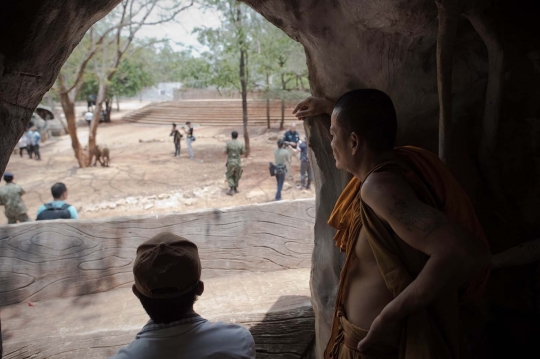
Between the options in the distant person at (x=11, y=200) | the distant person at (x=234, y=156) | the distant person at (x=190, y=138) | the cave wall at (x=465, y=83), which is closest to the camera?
the cave wall at (x=465, y=83)

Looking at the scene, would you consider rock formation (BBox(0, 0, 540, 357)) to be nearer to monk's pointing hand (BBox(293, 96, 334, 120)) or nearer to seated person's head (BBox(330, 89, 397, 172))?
monk's pointing hand (BBox(293, 96, 334, 120))

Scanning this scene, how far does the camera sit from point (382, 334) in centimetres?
128

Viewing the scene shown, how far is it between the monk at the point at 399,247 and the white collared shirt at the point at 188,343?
1.33 feet

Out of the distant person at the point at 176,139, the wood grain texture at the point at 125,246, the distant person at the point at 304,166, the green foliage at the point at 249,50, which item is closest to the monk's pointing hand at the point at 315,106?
the wood grain texture at the point at 125,246

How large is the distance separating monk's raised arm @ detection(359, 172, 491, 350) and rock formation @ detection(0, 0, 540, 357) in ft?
2.07

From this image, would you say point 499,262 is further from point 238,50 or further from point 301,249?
point 238,50

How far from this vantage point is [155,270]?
46.2 inches

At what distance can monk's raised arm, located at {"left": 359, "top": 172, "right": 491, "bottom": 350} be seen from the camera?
1.09 meters

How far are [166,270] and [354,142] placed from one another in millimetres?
676

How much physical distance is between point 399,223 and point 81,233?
3701 mm

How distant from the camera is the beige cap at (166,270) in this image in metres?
1.17

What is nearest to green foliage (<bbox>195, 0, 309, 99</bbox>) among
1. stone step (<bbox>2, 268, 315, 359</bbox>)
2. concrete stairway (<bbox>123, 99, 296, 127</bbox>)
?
concrete stairway (<bbox>123, 99, 296, 127</bbox>)

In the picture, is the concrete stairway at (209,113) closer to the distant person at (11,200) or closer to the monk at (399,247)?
the distant person at (11,200)

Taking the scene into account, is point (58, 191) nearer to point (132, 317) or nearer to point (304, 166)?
Answer: point (132, 317)
